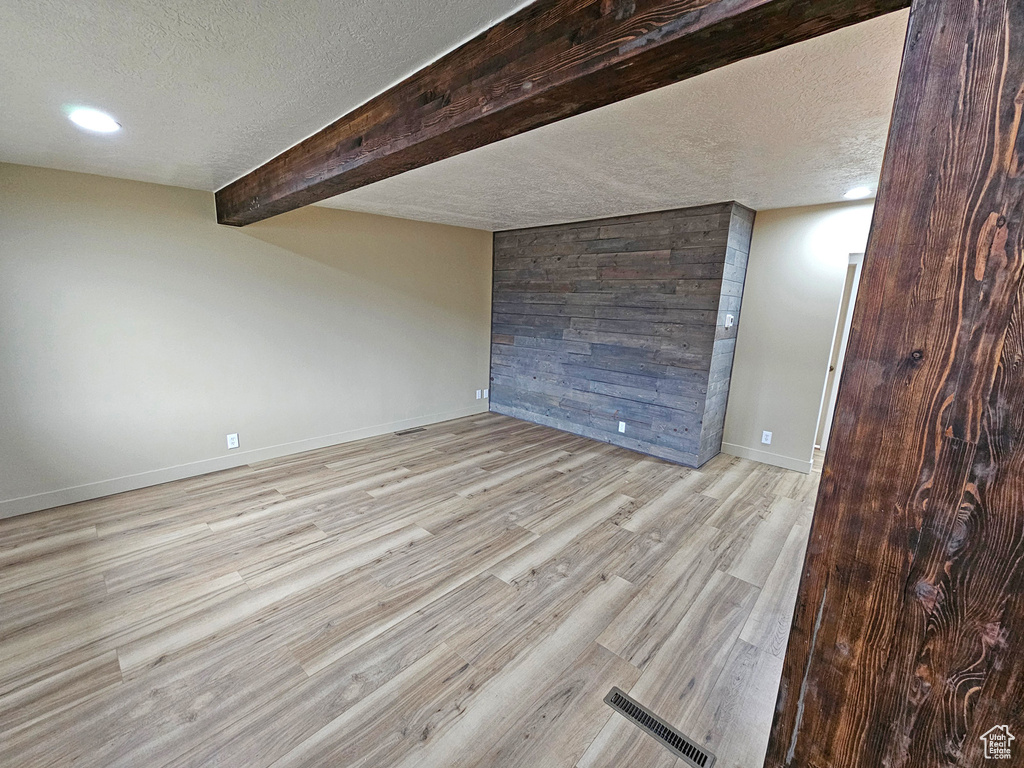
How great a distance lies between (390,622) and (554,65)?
2229 millimetres

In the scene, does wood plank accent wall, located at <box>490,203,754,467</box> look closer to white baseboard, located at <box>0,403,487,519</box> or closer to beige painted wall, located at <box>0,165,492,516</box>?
beige painted wall, located at <box>0,165,492,516</box>

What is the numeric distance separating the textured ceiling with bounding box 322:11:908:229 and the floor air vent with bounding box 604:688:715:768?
2.25 m

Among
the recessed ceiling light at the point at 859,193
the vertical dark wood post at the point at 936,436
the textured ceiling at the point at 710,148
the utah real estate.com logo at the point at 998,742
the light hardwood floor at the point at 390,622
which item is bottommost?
the light hardwood floor at the point at 390,622

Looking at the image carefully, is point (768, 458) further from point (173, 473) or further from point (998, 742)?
point (173, 473)

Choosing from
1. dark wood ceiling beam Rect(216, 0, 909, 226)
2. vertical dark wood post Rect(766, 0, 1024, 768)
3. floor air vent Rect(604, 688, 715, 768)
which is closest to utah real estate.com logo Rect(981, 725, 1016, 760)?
vertical dark wood post Rect(766, 0, 1024, 768)

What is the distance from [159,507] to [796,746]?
365cm

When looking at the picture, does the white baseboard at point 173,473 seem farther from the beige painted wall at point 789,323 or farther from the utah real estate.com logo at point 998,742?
the utah real estate.com logo at point 998,742

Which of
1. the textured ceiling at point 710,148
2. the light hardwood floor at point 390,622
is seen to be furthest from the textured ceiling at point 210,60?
the light hardwood floor at point 390,622

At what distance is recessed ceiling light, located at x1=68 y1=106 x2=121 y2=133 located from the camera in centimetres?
166

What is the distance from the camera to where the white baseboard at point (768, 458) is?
12.1ft

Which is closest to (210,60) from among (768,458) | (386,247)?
(386,247)

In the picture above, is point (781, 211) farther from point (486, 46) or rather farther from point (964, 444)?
point (964, 444)

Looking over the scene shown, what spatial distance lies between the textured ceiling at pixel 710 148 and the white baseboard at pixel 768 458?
221 centimetres

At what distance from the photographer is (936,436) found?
2.20ft
